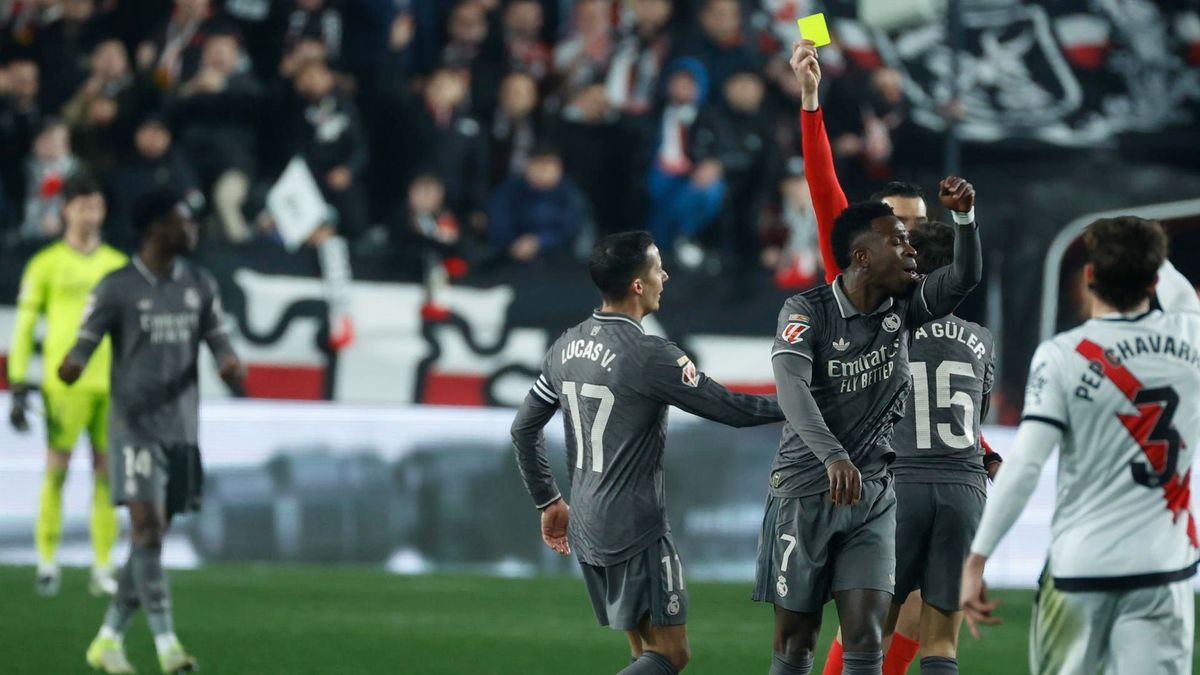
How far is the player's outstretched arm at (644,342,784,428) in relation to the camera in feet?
17.3

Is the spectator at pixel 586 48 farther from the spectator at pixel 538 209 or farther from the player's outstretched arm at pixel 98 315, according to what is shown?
the player's outstretched arm at pixel 98 315

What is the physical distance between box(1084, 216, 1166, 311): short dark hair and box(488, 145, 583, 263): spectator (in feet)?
28.6

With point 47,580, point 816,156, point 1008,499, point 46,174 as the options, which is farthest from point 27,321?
point 1008,499

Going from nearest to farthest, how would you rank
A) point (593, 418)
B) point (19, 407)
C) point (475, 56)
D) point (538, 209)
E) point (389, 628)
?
point (593, 418) → point (19, 407) → point (389, 628) → point (538, 209) → point (475, 56)

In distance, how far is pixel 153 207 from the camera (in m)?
7.36

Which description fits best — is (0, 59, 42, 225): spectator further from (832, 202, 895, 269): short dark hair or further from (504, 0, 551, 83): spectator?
(832, 202, 895, 269): short dark hair

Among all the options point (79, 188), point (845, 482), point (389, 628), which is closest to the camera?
point (845, 482)

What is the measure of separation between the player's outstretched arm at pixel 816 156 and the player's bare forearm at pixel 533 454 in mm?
1024

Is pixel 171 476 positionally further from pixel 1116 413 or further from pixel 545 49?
pixel 545 49

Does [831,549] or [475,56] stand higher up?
[475,56]

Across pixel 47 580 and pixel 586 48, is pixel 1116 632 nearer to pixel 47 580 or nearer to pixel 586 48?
pixel 47 580

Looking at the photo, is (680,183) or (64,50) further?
(64,50)

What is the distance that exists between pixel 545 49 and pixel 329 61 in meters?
1.68

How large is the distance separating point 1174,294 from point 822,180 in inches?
58.6
